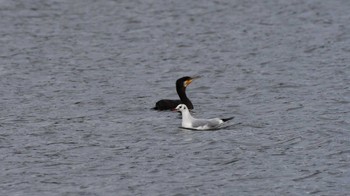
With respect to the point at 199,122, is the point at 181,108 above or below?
above

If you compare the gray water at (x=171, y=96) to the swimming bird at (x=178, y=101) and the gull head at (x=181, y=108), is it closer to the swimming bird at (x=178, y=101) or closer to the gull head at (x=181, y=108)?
the swimming bird at (x=178, y=101)

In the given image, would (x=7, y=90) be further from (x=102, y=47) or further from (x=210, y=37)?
(x=210, y=37)

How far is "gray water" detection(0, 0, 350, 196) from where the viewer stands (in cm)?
2144

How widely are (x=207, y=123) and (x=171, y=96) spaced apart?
606 cm

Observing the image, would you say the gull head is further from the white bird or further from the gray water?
the gray water

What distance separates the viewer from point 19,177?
21.4 metres

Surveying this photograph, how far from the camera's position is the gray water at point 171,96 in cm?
2144

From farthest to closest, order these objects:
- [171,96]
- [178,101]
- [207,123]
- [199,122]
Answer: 1. [171,96]
2. [178,101]
3. [199,122]
4. [207,123]

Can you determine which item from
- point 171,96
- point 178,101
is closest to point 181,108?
point 178,101

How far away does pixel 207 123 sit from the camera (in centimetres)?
2598

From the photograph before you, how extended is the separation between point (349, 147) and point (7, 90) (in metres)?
12.6

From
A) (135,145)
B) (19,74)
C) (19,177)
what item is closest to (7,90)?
(19,74)

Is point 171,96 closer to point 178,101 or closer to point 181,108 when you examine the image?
point 178,101

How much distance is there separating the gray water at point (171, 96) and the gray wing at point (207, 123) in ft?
0.76
